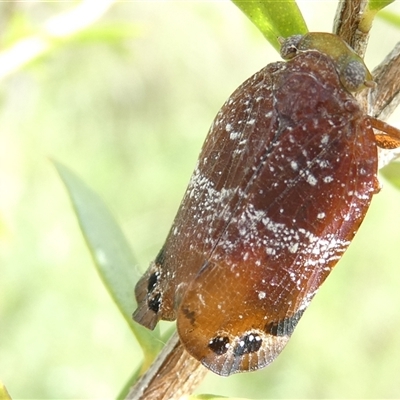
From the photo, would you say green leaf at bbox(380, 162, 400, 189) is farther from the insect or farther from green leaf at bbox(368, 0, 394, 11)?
green leaf at bbox(368, 0, 394, 11)

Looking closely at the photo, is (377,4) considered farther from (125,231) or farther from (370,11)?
(125,231)

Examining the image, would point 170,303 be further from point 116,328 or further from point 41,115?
point 41,115

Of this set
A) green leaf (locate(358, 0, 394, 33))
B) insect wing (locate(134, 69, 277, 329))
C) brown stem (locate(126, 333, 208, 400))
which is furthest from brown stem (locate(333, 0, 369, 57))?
brown stem (locate(126, 333, 208, 400))

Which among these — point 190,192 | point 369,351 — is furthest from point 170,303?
point 369,351

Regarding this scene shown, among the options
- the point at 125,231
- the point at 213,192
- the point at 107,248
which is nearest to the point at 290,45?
the point at 213,192

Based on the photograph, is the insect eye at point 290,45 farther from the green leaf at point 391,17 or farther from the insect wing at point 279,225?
the green leaf at point 391,17

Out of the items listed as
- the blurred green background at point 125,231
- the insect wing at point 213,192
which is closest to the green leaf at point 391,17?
the insect wing at point 213,192
